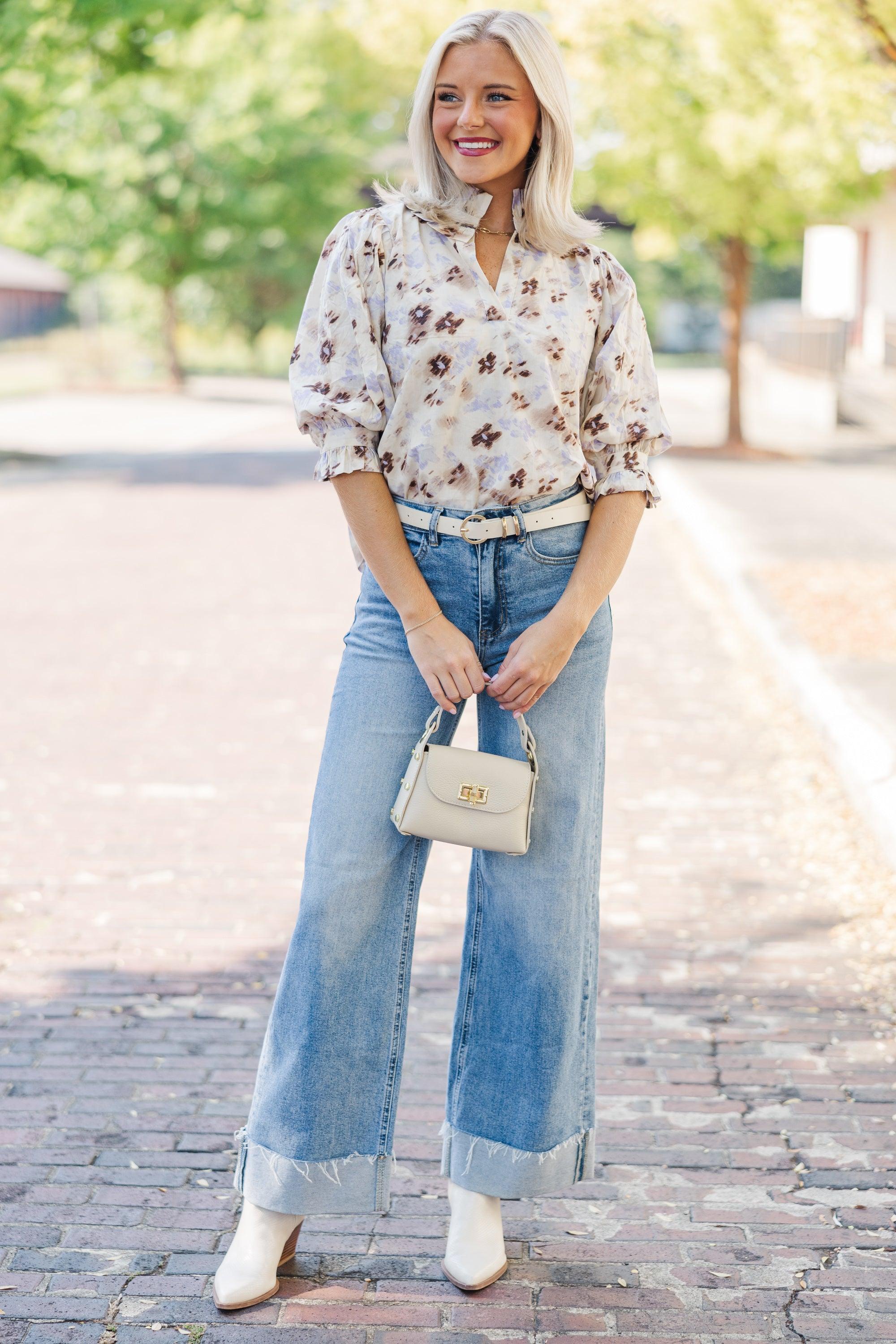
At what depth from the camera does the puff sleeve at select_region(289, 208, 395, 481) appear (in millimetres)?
2312

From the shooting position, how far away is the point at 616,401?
2434 millimetres

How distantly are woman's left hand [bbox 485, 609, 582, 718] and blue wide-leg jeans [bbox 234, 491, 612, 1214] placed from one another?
63mm

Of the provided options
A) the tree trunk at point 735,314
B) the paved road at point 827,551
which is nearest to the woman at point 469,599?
the paved road at point 827,551

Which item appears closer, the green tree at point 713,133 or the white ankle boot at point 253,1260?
the white ankle boot at point 253,1260

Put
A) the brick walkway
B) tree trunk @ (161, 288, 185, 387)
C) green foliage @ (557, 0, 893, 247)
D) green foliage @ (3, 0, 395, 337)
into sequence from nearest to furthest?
the brick walkway
green foliage @ (557, 0, 893, 247)
green foliage @ (3, 0, 395, 337)
tree trunk @ (161, 288, 185, 387)

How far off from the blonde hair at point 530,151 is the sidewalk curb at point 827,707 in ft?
9.61

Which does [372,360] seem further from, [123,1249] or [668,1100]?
[668,1100]

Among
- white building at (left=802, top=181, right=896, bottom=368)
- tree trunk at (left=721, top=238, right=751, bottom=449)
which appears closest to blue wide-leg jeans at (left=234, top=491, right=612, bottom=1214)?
tree trunk at (left=721, top=238, right=751, bottom=449)

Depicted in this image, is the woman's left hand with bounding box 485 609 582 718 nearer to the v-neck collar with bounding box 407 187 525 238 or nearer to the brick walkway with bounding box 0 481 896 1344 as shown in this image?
the v-neck collar with bounding box 407 187 525 238

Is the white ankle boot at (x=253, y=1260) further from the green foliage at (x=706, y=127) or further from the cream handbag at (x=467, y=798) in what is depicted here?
the green foliage at (x=706, y=127)

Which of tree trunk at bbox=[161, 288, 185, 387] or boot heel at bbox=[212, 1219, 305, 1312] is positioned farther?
tree trunk at bbox=[161, 288, 185, 387]

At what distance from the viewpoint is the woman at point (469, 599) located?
2.33 m

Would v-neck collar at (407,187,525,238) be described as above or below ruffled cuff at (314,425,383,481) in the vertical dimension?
above

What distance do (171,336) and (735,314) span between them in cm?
2115
